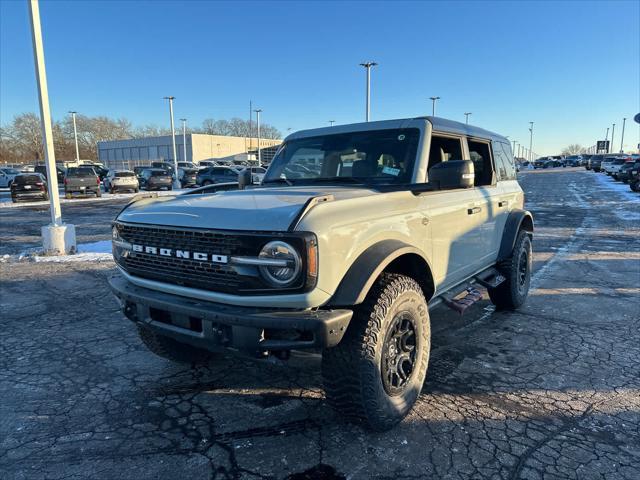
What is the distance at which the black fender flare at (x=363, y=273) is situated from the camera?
2.54 m

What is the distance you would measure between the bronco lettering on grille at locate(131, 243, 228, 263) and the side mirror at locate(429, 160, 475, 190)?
5.24ft

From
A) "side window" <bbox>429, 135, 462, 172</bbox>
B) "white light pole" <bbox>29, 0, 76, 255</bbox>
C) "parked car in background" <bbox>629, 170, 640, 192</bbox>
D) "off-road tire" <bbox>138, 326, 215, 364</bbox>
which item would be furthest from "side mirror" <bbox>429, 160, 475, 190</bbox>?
"parked car in background" <bbox>629, 170, 640, 192</bbox>

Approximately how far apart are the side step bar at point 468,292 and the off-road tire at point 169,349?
2.02 m

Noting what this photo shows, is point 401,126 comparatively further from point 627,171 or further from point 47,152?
point 627,171

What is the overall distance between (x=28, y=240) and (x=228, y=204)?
1024 centimetres

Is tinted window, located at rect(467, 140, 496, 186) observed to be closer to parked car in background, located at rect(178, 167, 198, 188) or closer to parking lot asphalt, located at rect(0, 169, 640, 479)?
parking lot asphalt, located at rect(0, 169, 640, 479)

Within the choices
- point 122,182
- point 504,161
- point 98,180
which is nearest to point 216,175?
point 122,182

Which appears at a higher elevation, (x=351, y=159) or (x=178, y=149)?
(x=178, y=149)

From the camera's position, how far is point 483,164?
496 cm

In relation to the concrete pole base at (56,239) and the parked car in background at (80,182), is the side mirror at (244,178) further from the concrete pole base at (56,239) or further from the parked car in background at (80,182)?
the parked car in background at (80,182)

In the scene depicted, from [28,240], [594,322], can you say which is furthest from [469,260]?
[28,240]

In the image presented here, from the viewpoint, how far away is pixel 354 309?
2.75 metres

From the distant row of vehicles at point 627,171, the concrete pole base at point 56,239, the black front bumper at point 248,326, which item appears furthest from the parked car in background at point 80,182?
the distant row of vehicles at point 627,171

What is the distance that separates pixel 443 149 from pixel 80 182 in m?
25.0
